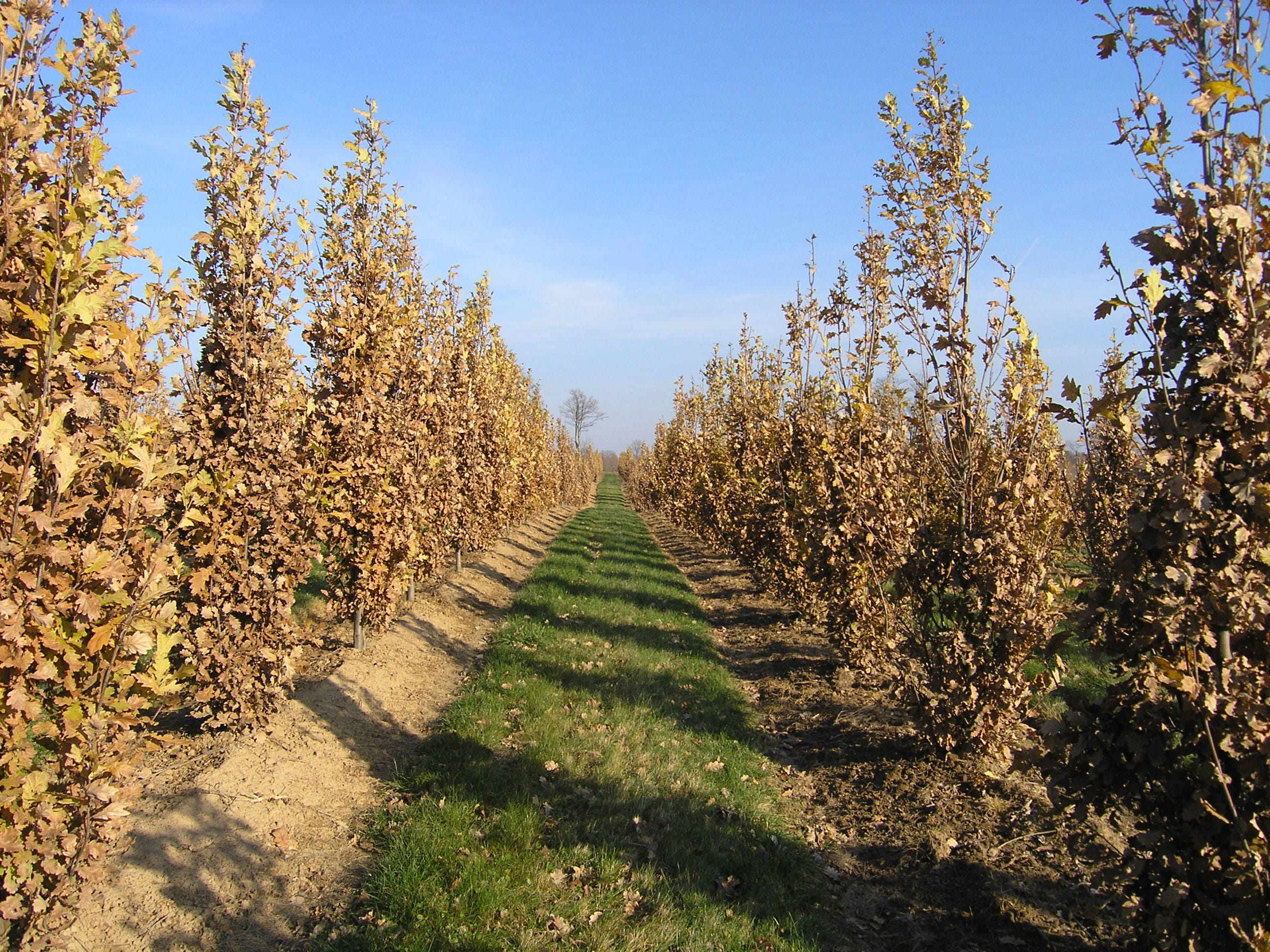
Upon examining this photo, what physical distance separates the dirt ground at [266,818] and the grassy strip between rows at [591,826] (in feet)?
0.99

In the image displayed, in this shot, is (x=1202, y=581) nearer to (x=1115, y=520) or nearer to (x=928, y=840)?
(x=928, y=840)

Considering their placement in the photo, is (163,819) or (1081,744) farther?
(163,819)

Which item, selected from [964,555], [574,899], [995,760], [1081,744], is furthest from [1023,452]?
[574,899]

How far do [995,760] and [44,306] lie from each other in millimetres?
5919

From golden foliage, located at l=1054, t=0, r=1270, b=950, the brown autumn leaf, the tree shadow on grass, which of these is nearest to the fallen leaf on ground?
the brown autumn leaf

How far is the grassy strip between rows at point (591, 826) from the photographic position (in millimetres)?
3400

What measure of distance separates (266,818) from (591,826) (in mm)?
1942

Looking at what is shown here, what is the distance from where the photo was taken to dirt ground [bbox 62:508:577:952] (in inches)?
126

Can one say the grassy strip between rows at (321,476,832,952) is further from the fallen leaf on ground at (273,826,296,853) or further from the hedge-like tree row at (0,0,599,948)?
the hedge-like tree row at (0,0,599,948)

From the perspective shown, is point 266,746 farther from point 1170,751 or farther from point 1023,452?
point 1023,452

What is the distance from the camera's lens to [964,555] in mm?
4824

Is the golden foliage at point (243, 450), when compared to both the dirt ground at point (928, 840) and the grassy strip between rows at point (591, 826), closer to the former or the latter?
the grassy strip between rows at point (591, 826)

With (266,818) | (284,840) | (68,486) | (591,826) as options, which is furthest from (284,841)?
(68,486)

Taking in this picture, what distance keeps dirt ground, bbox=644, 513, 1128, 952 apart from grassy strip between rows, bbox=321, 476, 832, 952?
306 millimetres
